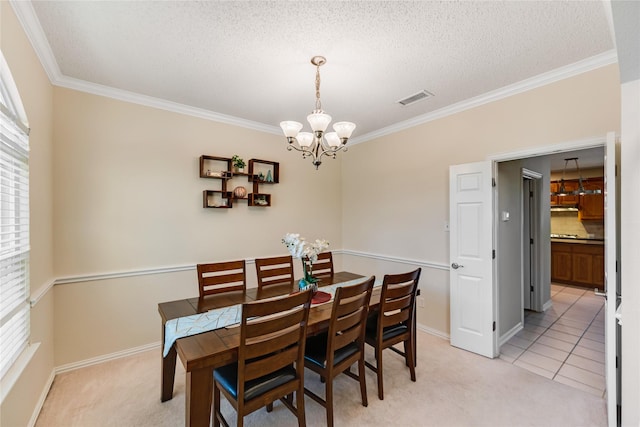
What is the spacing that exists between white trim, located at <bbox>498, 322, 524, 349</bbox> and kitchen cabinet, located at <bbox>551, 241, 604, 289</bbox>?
298 centimetres

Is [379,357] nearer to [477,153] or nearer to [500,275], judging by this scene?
[500,275]

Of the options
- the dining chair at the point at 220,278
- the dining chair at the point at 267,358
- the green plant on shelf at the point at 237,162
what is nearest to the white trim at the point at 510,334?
the dining chair at the point at 267,358

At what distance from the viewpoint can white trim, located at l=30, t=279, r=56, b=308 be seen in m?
1.92

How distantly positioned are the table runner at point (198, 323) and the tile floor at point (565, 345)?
108 inches

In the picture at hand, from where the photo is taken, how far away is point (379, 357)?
222cm

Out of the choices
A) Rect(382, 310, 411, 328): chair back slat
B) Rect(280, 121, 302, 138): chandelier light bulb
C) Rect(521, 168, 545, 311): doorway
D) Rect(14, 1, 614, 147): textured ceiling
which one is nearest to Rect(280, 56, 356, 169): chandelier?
Rect(280, 121, 302, 138): chandelier light bulb

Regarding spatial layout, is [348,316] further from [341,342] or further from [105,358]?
[105,358]

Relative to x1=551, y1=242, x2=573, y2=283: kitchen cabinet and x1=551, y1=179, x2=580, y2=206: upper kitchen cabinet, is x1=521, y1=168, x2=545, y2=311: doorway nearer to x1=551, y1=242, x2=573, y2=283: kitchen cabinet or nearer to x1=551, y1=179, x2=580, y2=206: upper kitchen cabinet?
x1=551, y1=242, x2=573, y2=283: kitchen cabinet

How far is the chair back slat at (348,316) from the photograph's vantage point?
1.80m

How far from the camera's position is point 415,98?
9.72 ft

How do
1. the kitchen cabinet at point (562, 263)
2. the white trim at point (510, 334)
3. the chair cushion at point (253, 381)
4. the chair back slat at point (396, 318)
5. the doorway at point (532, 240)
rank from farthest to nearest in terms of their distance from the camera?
the kitchen cabinet at point (562, 263), the doorway at point (532, 240), the white trim at point (510, 334), the chair back slat at point (396, 318), the chair cushion at point (253, 381)

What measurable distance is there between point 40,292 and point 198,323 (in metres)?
1.33

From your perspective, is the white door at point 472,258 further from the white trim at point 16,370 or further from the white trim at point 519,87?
the white trim at point 16,370

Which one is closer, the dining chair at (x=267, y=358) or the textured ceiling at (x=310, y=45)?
the dining chair at (x=267, y=358)
